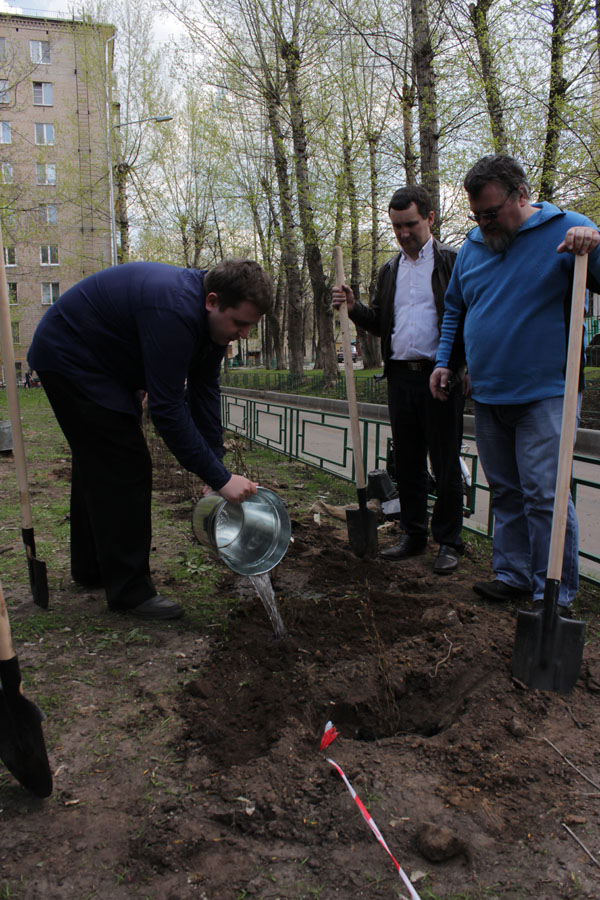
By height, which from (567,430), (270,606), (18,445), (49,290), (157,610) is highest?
(49,290)

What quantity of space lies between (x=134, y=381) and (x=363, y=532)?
5.60 feet

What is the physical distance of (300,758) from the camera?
203 cm

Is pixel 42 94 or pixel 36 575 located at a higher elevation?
pixel 42 94

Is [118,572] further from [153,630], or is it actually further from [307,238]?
[307,238]

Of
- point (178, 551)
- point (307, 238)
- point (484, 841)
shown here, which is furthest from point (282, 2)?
point (484, 841)

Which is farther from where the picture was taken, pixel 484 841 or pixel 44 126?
pixel 44 126

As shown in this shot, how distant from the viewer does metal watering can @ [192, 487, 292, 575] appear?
2.93 meters

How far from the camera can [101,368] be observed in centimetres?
292

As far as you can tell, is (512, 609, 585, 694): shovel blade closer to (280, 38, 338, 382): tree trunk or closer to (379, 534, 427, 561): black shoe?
(379, 534, 427, 561): black shoe

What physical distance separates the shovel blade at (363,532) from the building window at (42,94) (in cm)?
4251

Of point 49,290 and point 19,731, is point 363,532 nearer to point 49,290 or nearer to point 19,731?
point 19,731

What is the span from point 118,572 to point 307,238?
16.6 m

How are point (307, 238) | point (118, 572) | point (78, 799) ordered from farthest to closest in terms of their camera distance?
point (307, 238) → point (118, 572) → point (78, 799)

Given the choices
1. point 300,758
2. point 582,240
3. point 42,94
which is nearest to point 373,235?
point 582,240
